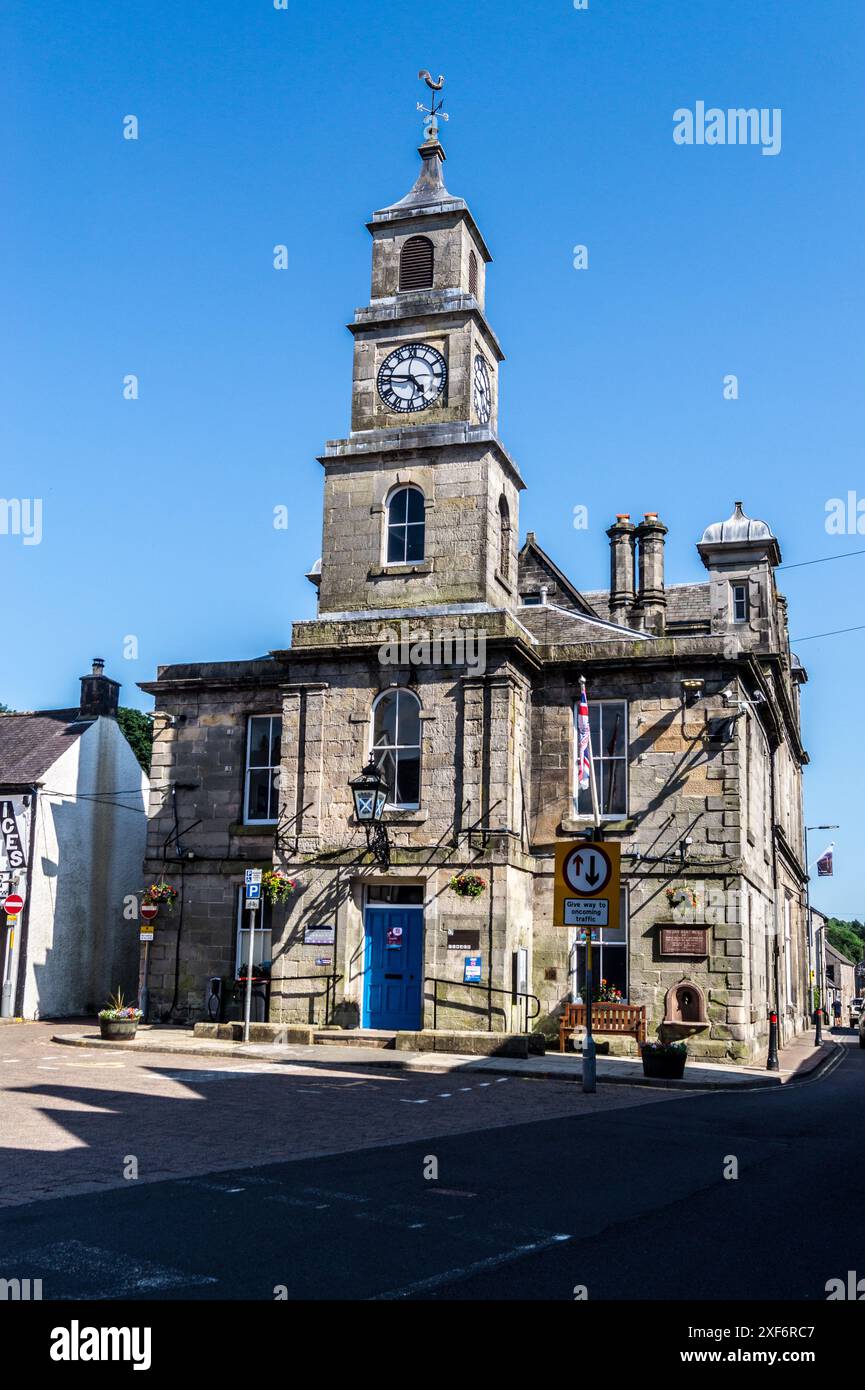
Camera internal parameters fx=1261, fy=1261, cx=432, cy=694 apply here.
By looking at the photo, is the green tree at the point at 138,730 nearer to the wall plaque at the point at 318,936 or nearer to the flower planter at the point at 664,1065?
the wall plaque at the point at 318,936

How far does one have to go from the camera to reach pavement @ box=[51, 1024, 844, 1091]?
20078mm

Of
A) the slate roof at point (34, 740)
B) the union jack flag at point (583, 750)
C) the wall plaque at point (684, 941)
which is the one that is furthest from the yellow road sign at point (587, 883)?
the slate roof at point (34, 740)

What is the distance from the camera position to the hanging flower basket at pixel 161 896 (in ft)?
88.3

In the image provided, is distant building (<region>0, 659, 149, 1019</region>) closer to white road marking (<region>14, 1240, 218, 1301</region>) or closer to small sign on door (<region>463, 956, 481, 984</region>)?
small sign on door (<region>463, 956, 481, 984</region>)

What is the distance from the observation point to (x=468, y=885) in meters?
23.6

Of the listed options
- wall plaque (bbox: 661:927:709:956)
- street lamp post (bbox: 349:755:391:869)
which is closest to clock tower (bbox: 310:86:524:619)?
street lamp post (bbox: 349:755:391:869)

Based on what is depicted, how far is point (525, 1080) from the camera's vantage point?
19.6 m

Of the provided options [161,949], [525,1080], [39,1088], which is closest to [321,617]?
[161,949]

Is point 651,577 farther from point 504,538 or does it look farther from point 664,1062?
point 664,1062

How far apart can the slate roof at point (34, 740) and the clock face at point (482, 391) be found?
13.3 m

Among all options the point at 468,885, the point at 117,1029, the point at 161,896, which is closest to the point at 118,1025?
the point at 117,1029

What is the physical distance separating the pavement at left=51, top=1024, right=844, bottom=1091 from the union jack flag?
201 inches

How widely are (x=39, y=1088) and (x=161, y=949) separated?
450 inches

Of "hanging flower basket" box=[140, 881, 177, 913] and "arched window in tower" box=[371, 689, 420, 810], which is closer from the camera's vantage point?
"arched window in tower" box=[371, 689, 420, 810]
